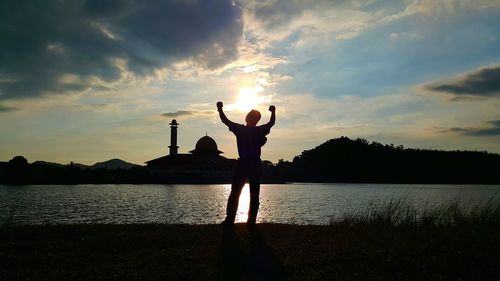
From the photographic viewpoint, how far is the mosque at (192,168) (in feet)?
349

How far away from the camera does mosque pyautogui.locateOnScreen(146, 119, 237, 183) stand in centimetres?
10625

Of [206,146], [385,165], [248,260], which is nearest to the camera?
[248,260]

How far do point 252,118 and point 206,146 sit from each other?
105653 millimetres

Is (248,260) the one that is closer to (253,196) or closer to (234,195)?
(234,195)

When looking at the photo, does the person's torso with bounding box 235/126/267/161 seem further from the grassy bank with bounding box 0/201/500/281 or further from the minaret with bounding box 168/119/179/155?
the minaret with bounding box 168/119/179/155

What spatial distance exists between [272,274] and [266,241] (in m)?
2.25

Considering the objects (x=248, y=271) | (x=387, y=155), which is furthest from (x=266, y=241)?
(x=387, y=155)

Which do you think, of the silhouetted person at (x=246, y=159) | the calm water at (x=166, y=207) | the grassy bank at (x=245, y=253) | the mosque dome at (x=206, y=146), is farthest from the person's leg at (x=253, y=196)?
the mosque dome at (x=206, y=146)

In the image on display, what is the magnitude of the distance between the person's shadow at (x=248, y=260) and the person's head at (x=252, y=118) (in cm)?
254

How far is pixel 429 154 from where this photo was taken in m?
154

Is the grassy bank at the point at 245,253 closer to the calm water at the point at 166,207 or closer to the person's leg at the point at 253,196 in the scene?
the person's leg at the point at 253,196

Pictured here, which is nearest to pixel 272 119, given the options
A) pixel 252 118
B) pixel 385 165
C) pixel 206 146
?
pixel 252 118

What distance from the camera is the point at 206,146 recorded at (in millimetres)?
114875

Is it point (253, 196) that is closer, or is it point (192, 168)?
point (253, 196)
